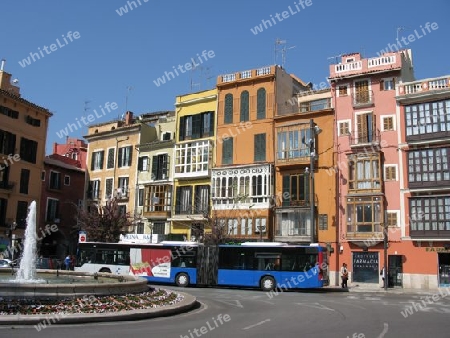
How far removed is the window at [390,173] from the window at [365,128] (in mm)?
2629

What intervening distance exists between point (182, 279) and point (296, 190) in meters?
13.2

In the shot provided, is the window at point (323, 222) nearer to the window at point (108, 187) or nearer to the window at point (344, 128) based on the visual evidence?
the window at point (344, 128)

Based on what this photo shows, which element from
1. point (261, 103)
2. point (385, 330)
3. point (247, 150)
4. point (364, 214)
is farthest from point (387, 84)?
point (385, 330)

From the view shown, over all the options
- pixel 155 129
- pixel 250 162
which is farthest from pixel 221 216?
pixel 155 129

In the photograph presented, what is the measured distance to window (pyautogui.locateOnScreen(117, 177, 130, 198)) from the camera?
164 ft

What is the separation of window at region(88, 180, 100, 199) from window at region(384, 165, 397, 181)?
30292 mm

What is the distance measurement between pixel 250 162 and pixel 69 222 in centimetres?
2309

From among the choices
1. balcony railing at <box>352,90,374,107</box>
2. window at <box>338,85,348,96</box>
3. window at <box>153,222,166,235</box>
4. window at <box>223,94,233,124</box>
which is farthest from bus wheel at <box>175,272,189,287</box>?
window at <box>338,85,348,96</box>

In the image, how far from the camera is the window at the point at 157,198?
4684 cm

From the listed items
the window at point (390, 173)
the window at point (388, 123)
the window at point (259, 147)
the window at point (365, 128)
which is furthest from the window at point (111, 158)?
the window at point (390, 173)

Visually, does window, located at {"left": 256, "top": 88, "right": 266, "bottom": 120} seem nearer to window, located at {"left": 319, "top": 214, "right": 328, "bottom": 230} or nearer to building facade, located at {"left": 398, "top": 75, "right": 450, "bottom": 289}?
window, located at {"left": 319, "top": 214, "right": 328, "bottom": 230}

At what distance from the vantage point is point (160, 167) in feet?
160

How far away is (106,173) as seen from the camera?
5266 cm

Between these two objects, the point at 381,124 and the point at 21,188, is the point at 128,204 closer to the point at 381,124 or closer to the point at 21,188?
the point at 21,188
